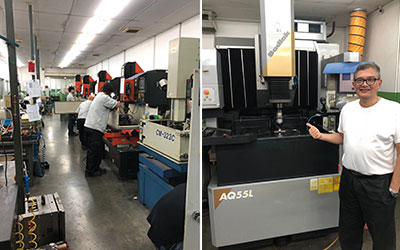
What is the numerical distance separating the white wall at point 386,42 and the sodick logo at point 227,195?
3.25 metres

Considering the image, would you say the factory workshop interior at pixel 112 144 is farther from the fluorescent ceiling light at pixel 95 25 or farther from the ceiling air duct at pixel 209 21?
the ceiling air duct at pixel 209 21

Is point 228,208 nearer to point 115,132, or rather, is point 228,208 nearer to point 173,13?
point 115,132

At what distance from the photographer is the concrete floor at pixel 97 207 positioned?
260cm

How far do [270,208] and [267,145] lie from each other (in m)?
0.47

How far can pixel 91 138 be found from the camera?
431 centimetres

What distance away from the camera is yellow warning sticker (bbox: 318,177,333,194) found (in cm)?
235

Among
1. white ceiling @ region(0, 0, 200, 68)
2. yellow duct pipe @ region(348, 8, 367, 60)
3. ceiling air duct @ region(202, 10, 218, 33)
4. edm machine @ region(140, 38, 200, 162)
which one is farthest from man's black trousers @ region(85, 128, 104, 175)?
yellow duct pipe @ region(348, 8, 367, 60)

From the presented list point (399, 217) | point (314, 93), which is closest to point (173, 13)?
point (314, 93)

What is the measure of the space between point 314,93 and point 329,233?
1.26 m

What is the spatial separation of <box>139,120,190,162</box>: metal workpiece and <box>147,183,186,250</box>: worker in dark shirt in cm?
63

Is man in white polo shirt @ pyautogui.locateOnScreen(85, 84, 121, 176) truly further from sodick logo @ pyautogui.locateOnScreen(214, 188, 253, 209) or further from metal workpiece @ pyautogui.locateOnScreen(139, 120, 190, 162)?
sodick logo @ pyautogui.locateOnScreen(214, 188, 253, 209)

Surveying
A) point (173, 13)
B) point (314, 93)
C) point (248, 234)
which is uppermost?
point (173, 13)

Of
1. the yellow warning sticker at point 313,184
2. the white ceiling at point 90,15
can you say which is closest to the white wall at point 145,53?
the white ceiling at point 90,15

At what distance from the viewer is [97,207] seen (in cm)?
329
